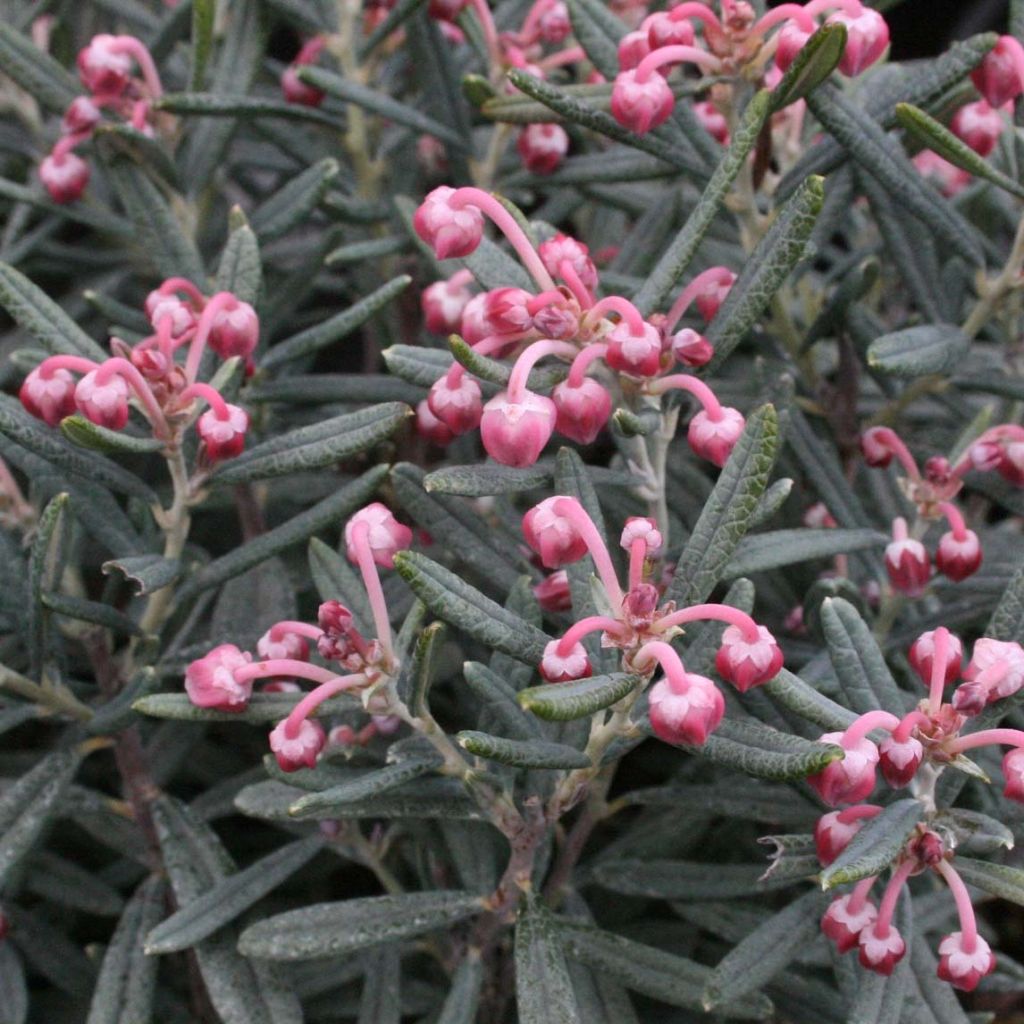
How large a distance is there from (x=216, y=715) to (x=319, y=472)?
22.2 inches

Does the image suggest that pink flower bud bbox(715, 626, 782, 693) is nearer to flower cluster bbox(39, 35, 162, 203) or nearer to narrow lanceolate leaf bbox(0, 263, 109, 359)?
narrow lanceolate leaf bbox(0, 263, 109, 359)

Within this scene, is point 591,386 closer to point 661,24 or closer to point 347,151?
point 661,24

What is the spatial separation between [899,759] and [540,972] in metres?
0.37

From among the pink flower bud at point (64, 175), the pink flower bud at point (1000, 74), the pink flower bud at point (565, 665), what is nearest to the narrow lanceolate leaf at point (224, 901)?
the pink flower bud at point (565, 665)

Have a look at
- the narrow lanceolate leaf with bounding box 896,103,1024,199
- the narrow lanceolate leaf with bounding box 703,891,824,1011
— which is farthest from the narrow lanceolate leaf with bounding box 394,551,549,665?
the narrow lanceolate leaf with bounding box 896,103,1024,199

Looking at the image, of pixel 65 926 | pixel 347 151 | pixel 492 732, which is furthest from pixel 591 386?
pixel 65 926

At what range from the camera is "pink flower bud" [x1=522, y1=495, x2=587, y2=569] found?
2.97 ft

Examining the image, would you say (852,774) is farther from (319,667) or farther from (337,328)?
(337,328)

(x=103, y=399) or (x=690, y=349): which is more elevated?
(x=690, y=349)

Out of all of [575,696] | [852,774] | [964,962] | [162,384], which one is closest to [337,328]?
[162,384]

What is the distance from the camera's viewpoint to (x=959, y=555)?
3.89 ft

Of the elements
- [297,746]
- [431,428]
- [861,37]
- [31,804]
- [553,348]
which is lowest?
[31,804]

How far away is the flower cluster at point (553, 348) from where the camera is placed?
928 mm

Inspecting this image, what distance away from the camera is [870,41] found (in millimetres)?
1115
